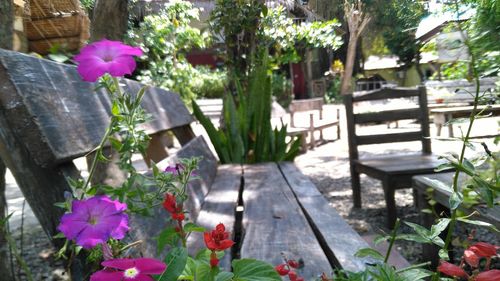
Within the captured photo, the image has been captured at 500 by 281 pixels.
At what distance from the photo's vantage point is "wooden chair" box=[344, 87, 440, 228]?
3.47m

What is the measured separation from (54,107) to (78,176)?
0.16 m

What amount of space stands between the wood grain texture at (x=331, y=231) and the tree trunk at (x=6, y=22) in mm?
1100

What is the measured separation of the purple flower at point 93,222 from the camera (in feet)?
2.06

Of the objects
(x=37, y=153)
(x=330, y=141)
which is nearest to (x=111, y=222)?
(x=37, y=153)

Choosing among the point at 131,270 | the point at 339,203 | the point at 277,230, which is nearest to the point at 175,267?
the point at 131,270

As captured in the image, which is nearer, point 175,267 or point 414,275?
point 175,267

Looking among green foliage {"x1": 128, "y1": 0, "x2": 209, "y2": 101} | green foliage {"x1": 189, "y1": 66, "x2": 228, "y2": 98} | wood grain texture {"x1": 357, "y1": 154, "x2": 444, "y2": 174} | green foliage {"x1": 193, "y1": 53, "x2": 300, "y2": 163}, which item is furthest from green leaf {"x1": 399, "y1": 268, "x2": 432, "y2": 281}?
green foliage {"x1": 193, "y1": 53, "x2": 300, "y2": 163}

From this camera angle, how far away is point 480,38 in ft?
2.62

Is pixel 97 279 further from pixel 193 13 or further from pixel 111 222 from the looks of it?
pixel 193 13

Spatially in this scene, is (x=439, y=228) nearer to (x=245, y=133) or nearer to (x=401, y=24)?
(x=401, y=24)

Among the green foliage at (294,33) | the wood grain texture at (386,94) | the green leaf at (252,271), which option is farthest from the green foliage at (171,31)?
the wood grain texture at (386,94)

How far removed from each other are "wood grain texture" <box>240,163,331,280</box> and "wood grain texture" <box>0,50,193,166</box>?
0.50 metres

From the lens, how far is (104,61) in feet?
2.57

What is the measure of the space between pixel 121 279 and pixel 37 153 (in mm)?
485
